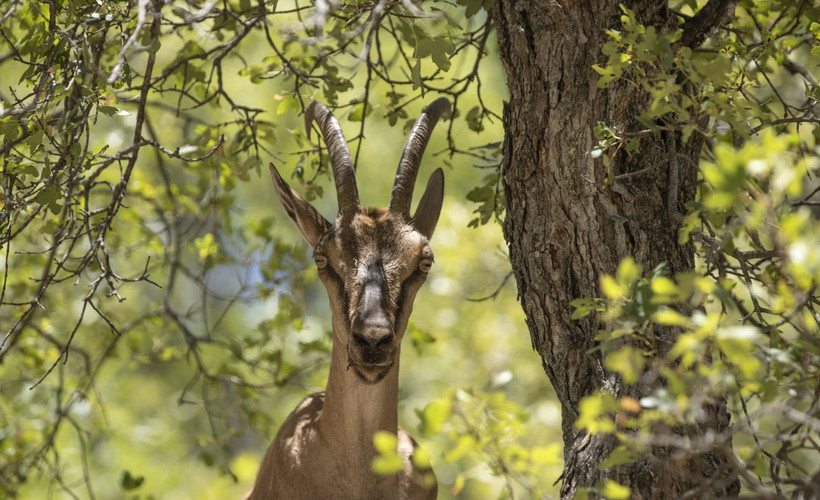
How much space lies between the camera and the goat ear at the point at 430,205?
5.96 meters

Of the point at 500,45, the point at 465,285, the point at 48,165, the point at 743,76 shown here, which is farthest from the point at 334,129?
the point at 465,285

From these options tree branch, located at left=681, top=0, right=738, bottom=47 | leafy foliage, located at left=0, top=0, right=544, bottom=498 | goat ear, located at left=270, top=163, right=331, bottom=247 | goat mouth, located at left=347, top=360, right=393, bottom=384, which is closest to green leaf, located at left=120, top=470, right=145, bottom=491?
leafy foliage, located at left=0, top=0, right=544, bottom=498

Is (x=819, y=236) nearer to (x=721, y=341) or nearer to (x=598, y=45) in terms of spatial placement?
(x=721, y=341)

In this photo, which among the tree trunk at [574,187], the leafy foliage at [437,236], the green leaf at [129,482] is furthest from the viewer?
the green leaf at [129,482]

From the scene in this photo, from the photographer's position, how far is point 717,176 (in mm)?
2764

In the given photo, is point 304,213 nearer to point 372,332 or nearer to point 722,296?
point 372,332

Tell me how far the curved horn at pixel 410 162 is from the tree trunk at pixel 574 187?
3.02 feet

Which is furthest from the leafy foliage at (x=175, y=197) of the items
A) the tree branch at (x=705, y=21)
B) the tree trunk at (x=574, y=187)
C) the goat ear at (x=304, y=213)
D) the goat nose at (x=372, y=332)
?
the tree branch at (x=705, y=21)

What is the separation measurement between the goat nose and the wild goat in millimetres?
179

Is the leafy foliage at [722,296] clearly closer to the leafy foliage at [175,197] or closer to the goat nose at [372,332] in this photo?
the leafy foliage at [175,197]

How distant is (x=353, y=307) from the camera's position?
16.5 ft

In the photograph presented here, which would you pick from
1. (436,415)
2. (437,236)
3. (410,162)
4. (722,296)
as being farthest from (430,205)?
(437,236)

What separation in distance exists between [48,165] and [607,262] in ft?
9.27

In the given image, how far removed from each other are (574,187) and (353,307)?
4.53 feet
